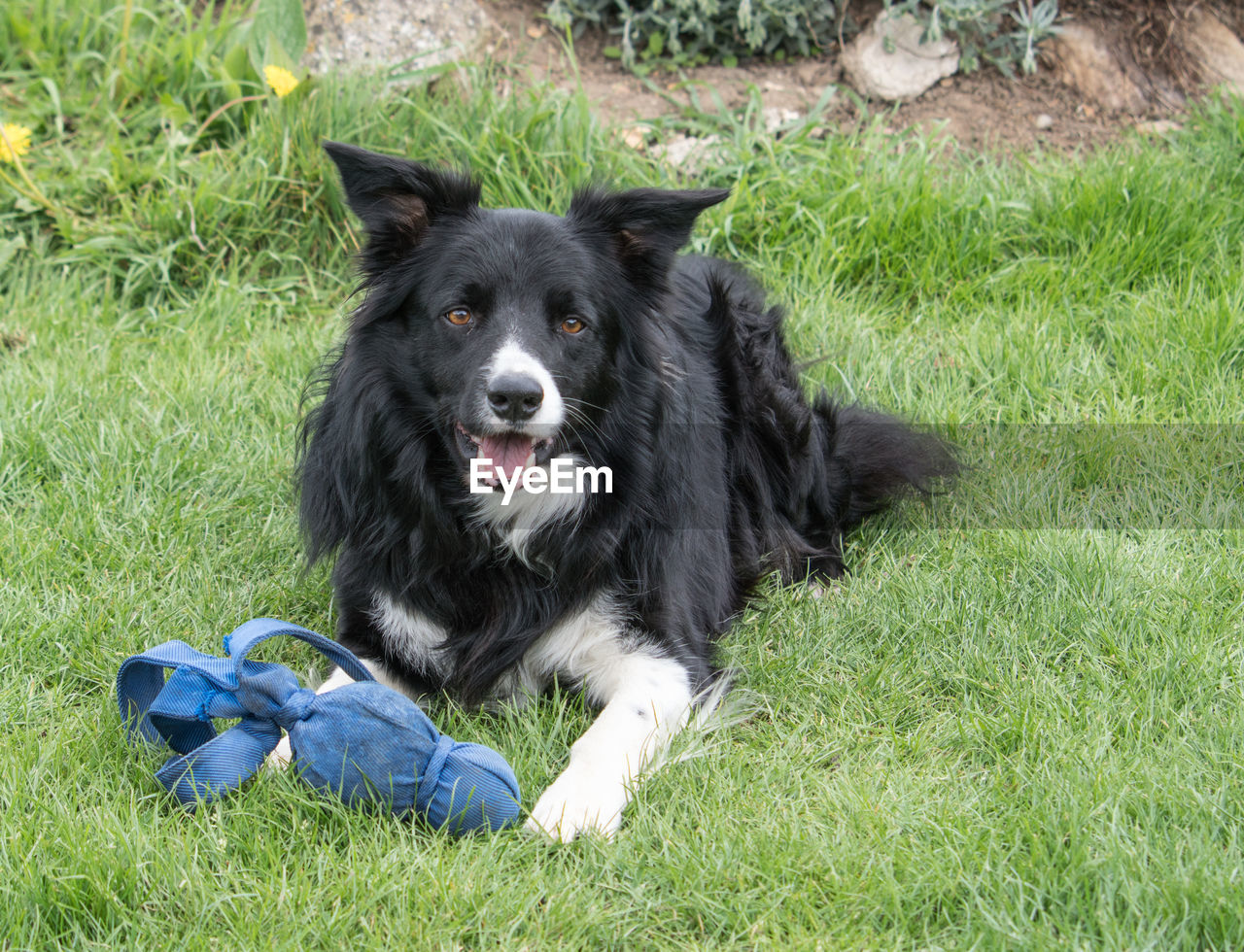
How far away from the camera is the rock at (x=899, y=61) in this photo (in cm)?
560

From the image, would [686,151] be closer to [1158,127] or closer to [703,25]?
[703,25]

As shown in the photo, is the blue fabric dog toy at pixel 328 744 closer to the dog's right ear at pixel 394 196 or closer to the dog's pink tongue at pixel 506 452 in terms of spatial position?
the dog's pink tongue at pixel 506 452

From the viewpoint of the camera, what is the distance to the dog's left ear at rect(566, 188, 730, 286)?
2859 millimetres

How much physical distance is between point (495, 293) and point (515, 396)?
0.34 metres

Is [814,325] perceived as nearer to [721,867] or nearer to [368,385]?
[368,385]

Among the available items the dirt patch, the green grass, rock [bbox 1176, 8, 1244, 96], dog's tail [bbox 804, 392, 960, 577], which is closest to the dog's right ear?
the green grass

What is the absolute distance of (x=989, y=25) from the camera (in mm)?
5594

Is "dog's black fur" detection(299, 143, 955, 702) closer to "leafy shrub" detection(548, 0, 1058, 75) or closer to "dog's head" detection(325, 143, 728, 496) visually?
"dog's head" detection(325, 143, 728, 496)

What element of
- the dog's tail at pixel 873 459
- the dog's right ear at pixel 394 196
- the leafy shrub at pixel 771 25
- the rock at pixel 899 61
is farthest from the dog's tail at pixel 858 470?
the leafy shrub at pixel 771 25

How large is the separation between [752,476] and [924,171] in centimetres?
201

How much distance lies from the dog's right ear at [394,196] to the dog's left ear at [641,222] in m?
0.29

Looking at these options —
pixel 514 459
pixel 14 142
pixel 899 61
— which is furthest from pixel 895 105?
pixel 14 142

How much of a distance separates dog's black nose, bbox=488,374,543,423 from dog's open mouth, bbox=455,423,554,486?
0.55ft

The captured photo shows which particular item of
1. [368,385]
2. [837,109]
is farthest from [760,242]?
[368,385]
